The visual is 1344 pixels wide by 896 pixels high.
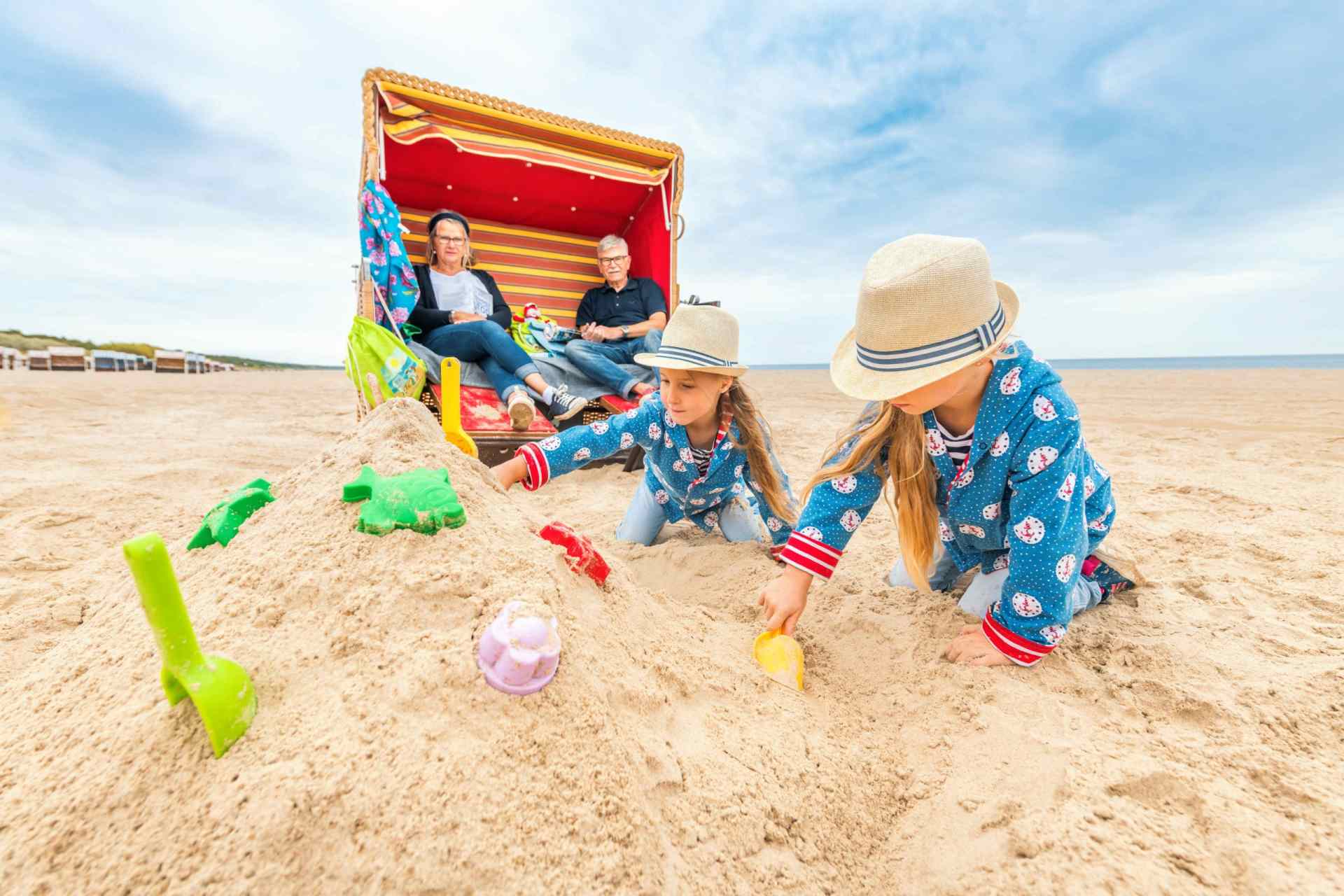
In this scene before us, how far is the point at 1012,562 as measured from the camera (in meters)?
1.63

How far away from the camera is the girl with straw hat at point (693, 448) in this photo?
7.70 feet

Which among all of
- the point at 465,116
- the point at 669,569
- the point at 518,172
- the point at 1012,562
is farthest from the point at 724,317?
the point at 518,172

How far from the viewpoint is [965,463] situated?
71.1 inches

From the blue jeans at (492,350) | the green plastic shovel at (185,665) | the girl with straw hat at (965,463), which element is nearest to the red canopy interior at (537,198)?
the blue jeans at (492,350)

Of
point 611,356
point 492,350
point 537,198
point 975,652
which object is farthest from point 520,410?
point 975,652

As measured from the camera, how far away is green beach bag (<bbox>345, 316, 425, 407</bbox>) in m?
3.46

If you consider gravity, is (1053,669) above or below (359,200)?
below

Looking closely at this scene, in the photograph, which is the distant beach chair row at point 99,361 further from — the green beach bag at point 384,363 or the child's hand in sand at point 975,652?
the child's hand in sand at point 975,652

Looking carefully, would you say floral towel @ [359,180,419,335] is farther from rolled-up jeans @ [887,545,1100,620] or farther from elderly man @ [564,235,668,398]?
rolled-up jeans @ [887,545,1100,620]

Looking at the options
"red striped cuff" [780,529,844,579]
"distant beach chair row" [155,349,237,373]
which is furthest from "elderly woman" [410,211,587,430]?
"distant beach chair row" [155,349,237,373]

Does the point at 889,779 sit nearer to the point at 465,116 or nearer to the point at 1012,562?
the point at 1012,562

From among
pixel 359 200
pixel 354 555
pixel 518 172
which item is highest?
pixel 518 172

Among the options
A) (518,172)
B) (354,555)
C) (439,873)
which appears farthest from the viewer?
(518,172)

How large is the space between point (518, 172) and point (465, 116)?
78cm
